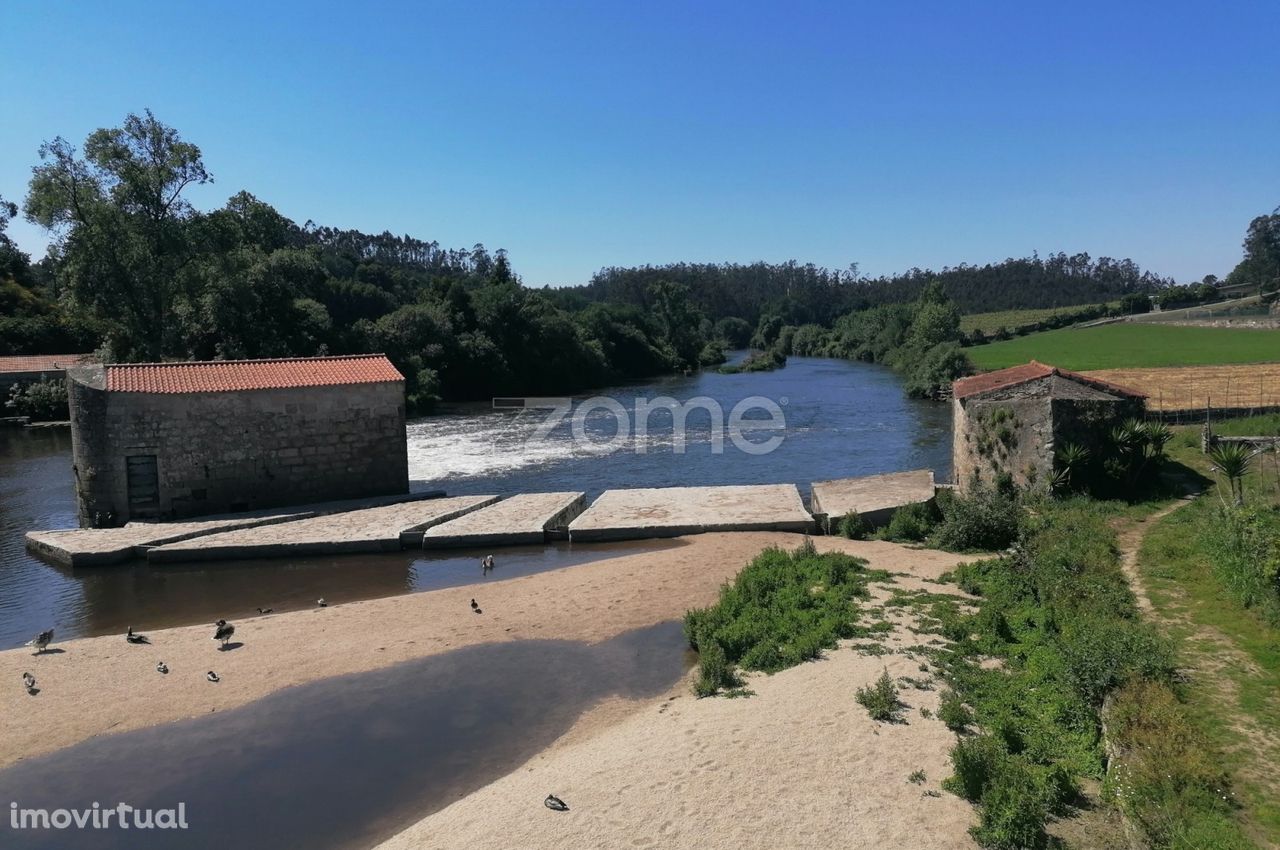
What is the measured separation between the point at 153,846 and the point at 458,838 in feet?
10.3

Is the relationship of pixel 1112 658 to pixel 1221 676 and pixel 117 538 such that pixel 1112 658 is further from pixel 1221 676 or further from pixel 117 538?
pixel 117 538

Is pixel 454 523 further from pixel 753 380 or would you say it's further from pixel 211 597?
pixel 753 380

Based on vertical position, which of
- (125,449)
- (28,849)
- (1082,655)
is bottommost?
(28,849)

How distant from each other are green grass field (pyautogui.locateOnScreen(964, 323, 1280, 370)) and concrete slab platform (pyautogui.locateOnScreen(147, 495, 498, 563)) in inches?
1918

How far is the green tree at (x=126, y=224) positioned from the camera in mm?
38031

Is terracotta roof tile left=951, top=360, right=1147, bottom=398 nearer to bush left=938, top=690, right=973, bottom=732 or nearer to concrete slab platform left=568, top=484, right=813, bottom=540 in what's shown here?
concrete slab platform left=568, top=484, right=813, bottom=540

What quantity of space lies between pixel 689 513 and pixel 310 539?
9319 mm

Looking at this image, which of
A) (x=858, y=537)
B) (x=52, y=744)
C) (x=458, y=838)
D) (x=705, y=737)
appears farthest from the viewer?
(x=858, y=537)

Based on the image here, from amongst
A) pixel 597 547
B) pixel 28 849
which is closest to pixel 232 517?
pixel 597 547

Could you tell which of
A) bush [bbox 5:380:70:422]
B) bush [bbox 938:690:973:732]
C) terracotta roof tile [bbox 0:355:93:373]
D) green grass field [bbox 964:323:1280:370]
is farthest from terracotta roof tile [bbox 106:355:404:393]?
green grass field [bbox 964:323:1280:370]

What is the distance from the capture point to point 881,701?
9.24 m

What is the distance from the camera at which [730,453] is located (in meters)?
33.3

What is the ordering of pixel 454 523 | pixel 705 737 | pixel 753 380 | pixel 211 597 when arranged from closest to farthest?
pixel 705 737 < pixel 211 597 < pixel 454 523 < pixel 753 380

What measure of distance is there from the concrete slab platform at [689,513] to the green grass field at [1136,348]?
39825 millimetres
